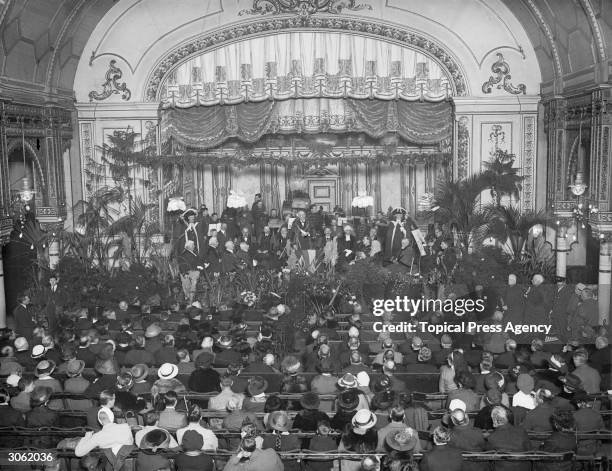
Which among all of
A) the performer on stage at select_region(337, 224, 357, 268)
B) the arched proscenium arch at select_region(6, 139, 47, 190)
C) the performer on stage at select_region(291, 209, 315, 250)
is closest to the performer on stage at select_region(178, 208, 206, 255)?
the performer on stage at select_region(291, 209, 315, 250)

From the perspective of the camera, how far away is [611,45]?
14.1 meters

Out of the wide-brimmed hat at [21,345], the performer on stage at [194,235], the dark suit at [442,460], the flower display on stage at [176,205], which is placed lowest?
the dark suit at [442,460]

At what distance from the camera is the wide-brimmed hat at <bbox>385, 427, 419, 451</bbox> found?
24.4 feet

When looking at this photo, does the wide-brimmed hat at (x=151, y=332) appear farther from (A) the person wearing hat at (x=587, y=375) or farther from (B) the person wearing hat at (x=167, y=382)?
(A) the person wearing hat at (x=587, y=375)

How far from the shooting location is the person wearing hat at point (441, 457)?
705 cm

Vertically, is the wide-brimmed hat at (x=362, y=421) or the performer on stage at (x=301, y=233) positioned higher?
the performer on stage at (x=301, y=233)

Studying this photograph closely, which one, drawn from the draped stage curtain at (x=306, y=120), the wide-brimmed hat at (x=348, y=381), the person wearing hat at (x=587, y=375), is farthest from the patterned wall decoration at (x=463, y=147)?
the wide-brimmed hat at (x=348, y=381)

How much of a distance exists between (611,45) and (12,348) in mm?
12113

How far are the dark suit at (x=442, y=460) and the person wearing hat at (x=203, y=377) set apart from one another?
3.17 m

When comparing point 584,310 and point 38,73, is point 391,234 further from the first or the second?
point 38,73

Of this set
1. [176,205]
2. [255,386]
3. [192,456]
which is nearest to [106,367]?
[255,386]

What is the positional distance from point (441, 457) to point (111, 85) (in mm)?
14511

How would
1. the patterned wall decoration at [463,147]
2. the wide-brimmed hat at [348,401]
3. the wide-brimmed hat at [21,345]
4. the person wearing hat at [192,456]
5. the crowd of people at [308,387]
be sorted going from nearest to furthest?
1. the person wearing hat at [192,456]
2. the crowd of people at [308,387]
3. the wide-brimmed hat at [348,401]
4. the wide-brimmed hat at [21,345]
5. the patterned wall decoration at [463,147]

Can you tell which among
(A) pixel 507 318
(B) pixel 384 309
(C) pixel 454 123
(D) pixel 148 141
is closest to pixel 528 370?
(A) pixel 507 318
